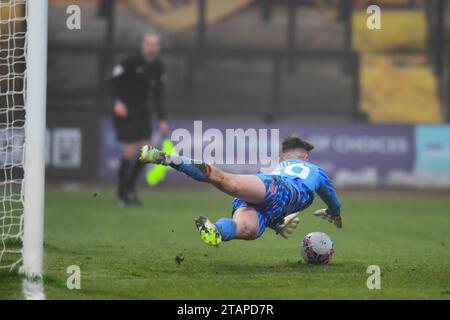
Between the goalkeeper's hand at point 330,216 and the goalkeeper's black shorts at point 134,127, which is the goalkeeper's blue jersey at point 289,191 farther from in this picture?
the goalkeeper's black shorts at point 134,127

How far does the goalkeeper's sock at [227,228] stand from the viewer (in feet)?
22.3

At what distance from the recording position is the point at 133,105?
14.0m

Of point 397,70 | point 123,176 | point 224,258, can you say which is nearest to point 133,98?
point 123,176

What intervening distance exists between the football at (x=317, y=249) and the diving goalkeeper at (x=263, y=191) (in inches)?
10.6

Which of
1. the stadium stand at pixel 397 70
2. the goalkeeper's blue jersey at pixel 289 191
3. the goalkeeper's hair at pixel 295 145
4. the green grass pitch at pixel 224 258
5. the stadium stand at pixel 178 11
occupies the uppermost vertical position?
the stadium stand at pixel 178 11

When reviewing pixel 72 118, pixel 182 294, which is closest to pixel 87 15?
pixel 72 118

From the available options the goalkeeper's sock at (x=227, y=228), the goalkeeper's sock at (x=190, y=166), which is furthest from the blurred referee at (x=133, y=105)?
the goalkeeper's sock at (x=190, y=166)

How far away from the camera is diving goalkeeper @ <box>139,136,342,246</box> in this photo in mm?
6664

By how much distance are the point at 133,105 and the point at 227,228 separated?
7.43m

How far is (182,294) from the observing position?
5.91 metres

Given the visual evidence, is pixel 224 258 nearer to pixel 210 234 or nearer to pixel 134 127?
pixel 210 234
